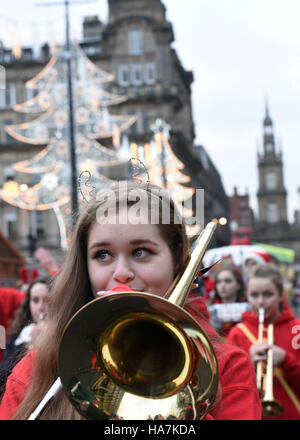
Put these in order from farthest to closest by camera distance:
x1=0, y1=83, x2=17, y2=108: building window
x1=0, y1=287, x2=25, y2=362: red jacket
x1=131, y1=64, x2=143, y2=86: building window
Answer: x1=131, y1=64, x2=143, y2=86: building window, x1=0, y1=83, x2=17, y2=108: building window, x1=0, y1=287, x2=25, y2=362: red jacket

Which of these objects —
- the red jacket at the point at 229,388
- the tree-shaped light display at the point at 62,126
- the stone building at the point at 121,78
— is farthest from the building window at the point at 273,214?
the red jacket at the point at 229,388

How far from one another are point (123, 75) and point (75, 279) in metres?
36.0

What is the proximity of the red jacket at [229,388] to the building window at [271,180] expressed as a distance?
8700cm

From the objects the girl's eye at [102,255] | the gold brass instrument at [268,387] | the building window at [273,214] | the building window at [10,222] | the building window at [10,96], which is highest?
the building window at [10,96]

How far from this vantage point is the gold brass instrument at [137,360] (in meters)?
1.29

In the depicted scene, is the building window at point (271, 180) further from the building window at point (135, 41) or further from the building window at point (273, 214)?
the building window at point (135, 41)

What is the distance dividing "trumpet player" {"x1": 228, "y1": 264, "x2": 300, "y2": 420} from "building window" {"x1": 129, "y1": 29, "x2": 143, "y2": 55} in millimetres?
33224

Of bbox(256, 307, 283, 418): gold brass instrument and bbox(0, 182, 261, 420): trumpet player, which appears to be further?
bbox(256, 307, 283, 418): gold brass instrument

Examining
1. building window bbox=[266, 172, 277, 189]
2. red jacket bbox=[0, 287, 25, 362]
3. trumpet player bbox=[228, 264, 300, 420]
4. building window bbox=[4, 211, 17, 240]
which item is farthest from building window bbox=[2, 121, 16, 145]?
building window bbox=[266, 172, 277, 189]

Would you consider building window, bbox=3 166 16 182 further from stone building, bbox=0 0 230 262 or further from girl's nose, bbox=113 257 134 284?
girl's nose, bbox=113 257 134 284

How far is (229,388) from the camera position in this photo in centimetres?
153

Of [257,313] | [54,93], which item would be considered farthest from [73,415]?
[54,93]

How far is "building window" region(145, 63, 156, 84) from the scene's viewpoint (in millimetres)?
35500

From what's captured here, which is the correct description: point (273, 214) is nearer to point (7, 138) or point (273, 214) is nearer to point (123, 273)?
point (7, 138)
